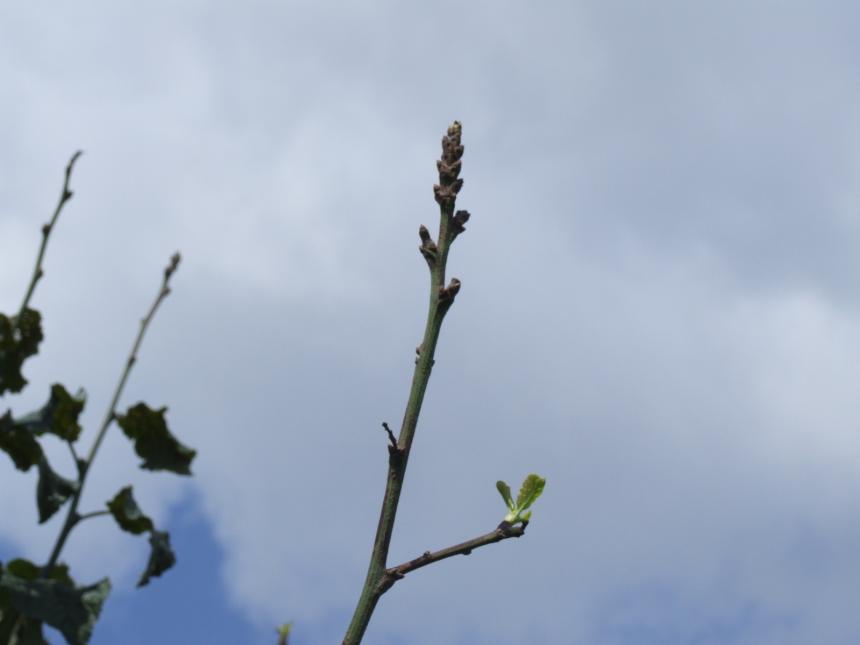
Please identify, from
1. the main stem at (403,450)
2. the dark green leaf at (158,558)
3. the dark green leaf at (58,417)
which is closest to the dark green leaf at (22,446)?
the dark green leaf at (58,417)

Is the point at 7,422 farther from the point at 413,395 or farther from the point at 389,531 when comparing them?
the point at 413,395

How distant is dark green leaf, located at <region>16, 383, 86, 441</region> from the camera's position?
7.13 feet

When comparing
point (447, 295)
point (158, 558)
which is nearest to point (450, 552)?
point (447, 295)

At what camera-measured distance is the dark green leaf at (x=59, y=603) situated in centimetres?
201

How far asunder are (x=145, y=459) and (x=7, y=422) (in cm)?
31

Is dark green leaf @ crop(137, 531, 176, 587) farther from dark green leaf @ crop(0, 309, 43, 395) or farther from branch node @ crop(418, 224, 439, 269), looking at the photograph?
branch node @ crop(418, 224, 439, 269)

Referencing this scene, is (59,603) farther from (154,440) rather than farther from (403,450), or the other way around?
(403,450)

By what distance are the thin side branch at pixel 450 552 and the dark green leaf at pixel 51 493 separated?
4.10 ft

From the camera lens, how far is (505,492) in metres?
3.77

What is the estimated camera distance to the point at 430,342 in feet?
11.9

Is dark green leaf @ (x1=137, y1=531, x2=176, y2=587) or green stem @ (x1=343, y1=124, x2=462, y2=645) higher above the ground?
green stem @ (x1=343, y1=124, x2=462, y2=645)

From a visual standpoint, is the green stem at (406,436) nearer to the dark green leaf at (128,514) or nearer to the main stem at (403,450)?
the main stem at (403,450)

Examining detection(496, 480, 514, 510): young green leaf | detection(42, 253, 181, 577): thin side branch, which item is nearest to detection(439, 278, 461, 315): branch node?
detection(496, 480, 514, 510): young green leaf

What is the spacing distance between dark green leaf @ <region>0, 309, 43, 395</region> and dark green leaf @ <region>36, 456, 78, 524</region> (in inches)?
8.6
